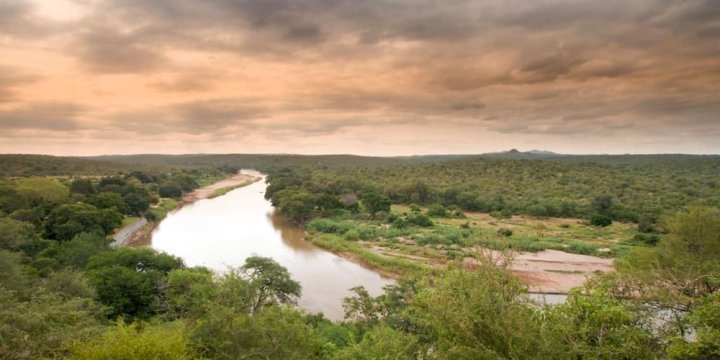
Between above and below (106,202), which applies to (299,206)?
below

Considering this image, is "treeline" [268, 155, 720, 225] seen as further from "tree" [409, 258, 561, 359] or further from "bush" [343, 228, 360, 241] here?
"tree" [409, 258, 561, 359]

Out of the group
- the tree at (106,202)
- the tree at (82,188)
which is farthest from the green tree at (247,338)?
the tree at (82,188)

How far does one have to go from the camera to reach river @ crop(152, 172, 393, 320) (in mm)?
33719

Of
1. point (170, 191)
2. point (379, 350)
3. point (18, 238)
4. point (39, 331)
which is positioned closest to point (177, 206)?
point (170, 191)

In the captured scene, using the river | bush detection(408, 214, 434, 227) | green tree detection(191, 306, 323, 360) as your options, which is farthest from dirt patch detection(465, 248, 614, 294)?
→ green tree detection(191, 306, 323, 360)

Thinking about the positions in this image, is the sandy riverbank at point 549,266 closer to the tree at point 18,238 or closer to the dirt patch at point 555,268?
the dirt patch at point 555,268

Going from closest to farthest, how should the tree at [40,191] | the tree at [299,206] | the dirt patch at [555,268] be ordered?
the dirt patch at [555,268] < the tree at [40,191] < the tree at [299,206]

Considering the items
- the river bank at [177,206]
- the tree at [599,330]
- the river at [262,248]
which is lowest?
the river at [262,248]

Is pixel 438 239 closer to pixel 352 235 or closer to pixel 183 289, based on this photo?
pixel 352 235

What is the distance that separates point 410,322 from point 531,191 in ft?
243

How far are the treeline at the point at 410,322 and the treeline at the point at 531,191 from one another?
41391 millimetres

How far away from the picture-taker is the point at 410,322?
60.4ft

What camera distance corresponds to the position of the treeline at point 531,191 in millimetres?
67562

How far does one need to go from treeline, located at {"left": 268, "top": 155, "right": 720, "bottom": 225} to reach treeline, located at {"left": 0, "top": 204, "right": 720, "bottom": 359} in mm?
41391
